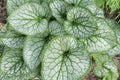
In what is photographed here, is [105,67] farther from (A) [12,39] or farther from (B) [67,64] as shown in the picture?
(A) [12,39]

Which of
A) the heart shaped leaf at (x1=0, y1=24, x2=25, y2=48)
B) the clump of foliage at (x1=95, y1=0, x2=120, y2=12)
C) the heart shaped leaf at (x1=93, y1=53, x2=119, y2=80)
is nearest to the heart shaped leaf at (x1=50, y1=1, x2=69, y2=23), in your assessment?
the heart shaped leaf at (x1=0, y1=24, x2=25, y2=48)

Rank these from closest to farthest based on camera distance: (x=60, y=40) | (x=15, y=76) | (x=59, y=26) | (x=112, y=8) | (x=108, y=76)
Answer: (x=60, y=40)
(x=59, y=26)
(x=15, y=76)
(x=108, y=76)
(x=112, y=8)

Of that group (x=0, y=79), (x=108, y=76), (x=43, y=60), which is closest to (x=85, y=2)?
(x=43, y=60)

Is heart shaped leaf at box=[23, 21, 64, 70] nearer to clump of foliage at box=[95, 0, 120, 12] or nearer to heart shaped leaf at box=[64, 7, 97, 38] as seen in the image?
A: heart shaped leaf at box=[64, 7, 97, 38]

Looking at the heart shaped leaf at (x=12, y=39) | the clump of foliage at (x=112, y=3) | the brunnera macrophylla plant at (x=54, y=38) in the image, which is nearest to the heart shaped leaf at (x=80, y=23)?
the brunnera macrophylla plant at (x=54, y=38)

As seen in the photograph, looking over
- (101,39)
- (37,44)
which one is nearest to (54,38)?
(37,44)

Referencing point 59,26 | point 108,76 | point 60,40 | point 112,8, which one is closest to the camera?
point 60,40

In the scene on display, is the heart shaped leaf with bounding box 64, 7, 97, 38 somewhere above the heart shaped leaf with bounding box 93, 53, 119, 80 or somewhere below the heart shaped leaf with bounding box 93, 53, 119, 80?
above

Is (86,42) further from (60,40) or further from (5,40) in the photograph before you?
(5,40)
